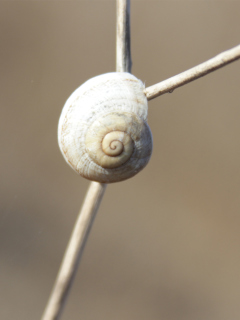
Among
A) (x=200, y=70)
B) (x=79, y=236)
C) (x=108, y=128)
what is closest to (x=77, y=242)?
(x=79, y=236)

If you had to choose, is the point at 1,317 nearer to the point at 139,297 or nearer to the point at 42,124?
the point at 139,297

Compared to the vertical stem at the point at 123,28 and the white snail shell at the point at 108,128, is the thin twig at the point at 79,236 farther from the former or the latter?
the vertical stem at the point at 123,28

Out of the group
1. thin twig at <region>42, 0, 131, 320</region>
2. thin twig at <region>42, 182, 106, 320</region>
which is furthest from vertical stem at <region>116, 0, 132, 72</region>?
thin twig at <region>42, 182, 106, 320</region>

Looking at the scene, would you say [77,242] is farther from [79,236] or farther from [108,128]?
[108,128]

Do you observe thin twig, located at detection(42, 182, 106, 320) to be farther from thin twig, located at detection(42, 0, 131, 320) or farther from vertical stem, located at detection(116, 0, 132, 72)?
vertical stem, located at detection(116, 0, 132, 72)

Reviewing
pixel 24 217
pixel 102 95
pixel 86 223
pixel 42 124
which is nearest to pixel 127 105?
pixel 102 95
